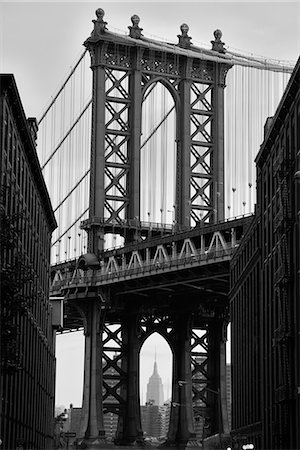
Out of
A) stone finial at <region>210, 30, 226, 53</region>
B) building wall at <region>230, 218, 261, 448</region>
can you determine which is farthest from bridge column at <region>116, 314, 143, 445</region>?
building wall at <region>230, 218, 261, 448</region>

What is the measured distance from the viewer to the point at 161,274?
140750 millimetres

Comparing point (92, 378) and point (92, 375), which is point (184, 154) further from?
point (92, 378)

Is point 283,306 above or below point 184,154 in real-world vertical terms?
below

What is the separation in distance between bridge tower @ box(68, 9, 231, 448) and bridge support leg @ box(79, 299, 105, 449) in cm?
11

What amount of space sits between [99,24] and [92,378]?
39440 millimetres

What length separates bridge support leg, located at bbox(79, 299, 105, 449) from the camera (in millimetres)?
148500

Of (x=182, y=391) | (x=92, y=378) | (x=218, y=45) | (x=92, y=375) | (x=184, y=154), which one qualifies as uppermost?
Answer: (x=218, y=45)

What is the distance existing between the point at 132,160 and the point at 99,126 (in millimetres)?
5301

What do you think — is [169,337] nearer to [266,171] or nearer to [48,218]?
[48,218]

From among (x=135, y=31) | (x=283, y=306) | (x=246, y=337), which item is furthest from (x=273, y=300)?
(x=135, y=31)

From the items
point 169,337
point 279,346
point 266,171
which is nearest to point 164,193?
point 169,337

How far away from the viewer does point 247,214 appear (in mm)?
129375

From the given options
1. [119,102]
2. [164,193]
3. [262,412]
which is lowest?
[262,412]

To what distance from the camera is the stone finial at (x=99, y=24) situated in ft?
497
